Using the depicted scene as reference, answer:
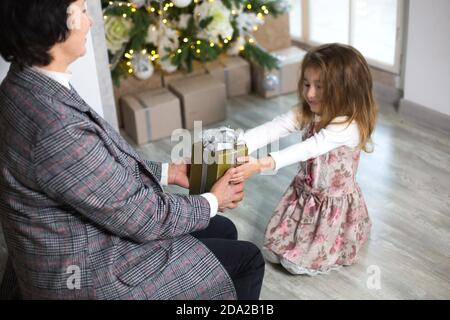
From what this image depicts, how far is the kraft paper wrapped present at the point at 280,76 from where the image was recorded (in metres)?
3.53

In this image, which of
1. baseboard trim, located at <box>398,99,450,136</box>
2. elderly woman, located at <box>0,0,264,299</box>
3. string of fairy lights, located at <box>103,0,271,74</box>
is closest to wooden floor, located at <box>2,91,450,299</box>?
baseboard trim, located at <box>398,99,450,136</box>

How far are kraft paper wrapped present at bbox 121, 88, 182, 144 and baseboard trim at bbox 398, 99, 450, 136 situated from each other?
1.20m

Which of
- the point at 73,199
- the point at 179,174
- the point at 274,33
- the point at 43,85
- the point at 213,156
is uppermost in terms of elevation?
the point at 43,85

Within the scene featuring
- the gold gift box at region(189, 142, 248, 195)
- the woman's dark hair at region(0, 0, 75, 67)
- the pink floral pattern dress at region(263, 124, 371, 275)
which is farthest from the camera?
the pink floral pattern dress at region(263, 124, 371, 275)

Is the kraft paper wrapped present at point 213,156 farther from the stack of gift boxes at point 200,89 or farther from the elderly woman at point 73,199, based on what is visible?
the stack of gift boxes at point 200,89

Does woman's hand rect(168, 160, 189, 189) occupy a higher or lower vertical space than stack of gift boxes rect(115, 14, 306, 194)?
higher

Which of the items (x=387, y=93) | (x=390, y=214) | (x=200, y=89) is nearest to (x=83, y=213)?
(x=390, y=214)

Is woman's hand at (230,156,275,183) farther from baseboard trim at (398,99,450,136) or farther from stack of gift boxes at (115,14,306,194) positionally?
baseboard trim at (398,99,450,136)

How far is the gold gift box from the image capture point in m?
1.72

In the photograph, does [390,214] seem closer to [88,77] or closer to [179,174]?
[179,174]

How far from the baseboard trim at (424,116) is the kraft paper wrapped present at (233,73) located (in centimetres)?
92

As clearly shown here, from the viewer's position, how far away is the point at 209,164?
1738 mm

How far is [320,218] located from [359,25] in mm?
1819

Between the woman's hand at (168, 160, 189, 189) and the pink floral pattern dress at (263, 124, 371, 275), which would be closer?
the woman's hand at (168, 160, 189, 189)
